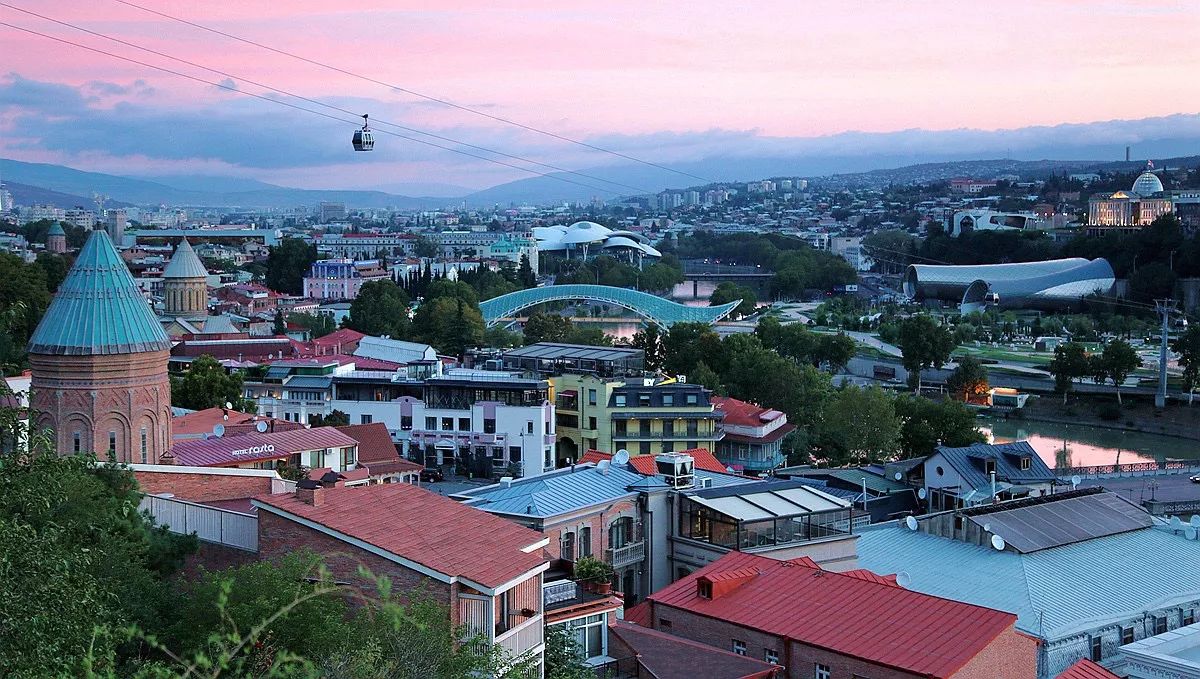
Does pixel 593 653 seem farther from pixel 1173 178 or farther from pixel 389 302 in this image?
pixel 1173 178

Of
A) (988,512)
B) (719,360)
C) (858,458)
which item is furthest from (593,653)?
(719,360)

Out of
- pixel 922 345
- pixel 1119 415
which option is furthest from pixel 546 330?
pixel 1119 415

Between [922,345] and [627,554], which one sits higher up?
[627,554]

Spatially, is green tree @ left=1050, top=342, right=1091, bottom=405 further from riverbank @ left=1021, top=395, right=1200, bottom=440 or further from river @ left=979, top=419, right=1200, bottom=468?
river @ left=979, top=419, right=1200, bottom=468

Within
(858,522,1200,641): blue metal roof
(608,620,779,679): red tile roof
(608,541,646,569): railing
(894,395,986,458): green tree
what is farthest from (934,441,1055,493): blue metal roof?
(608,620,779,679): red tile roof

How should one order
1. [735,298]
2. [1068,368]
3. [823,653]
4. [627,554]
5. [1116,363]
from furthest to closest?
[735,298] < [1068,368] < [1116,363] < [627,554] < [823,653]

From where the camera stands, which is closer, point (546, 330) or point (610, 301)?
point (546, 330)

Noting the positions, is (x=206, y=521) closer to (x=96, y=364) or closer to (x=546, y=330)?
(x=96, y=364)
